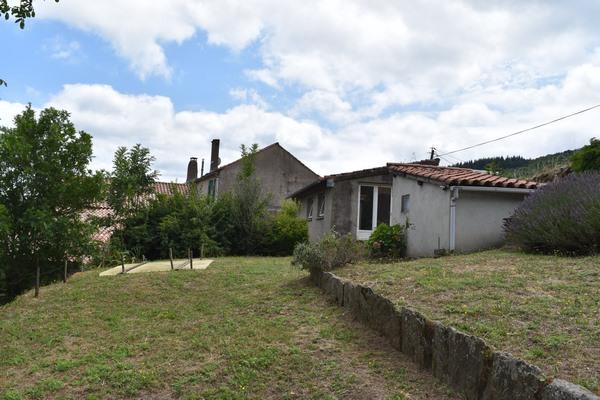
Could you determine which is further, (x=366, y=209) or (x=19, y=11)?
(x=366, y=209)

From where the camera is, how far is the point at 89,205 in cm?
1435

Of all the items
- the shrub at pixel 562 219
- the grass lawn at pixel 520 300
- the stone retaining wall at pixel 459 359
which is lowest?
the stone retaining wall at pixel 459 359

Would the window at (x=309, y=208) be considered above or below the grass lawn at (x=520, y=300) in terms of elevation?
above

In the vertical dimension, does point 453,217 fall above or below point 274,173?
below

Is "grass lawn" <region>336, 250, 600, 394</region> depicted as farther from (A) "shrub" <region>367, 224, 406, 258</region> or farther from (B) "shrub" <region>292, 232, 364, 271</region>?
(A) "shrub" <region>367, 224, 406, 258</region>

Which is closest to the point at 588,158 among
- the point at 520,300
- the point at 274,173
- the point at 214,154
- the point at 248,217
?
the point at 520,300

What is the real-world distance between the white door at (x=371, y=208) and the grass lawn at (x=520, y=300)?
376 inches

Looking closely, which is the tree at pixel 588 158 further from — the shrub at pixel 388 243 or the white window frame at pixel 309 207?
the white window frame at pixel 309 207

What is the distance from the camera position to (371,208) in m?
18.8

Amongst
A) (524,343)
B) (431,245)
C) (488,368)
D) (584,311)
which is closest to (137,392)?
(488,368)

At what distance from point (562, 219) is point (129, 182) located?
14.3m

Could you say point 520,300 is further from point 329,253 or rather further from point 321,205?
point 321,205

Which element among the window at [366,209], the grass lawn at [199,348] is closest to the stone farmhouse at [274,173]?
the window at [366,209]

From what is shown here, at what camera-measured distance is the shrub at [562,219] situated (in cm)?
840
